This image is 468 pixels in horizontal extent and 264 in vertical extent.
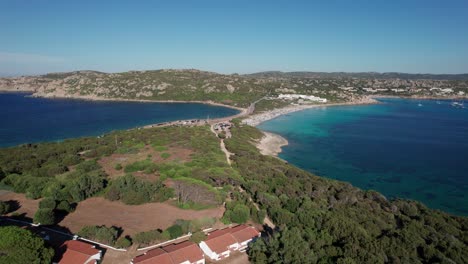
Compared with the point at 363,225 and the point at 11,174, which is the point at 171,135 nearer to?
the point at 11,174

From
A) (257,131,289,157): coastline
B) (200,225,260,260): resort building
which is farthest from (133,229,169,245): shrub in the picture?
(257,131,289,157): coastline

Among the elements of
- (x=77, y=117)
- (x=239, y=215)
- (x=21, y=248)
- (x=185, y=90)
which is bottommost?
(x=77, y=117)

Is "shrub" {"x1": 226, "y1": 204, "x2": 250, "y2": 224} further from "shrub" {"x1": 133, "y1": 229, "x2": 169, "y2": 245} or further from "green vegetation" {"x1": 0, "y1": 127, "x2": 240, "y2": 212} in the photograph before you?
"shrub" {"x1": 133, "y1": 229, "x2": 169, "y2": 245}

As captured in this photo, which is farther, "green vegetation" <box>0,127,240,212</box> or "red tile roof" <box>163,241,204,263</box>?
"green vegetation" <box>0,127,240,212</box>

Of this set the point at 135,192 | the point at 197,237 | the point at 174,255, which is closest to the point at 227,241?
the point at 197,237

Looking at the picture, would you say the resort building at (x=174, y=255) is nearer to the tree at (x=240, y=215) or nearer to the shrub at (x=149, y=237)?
the shrub at (x=149, y=237)

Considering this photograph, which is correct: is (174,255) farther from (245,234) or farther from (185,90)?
(185,90)
